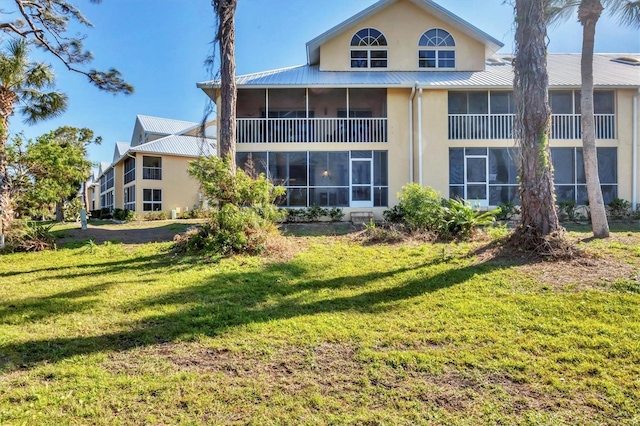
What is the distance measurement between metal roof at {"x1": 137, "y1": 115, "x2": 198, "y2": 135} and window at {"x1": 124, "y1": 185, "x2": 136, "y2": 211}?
6216mm

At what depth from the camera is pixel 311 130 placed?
628 inches

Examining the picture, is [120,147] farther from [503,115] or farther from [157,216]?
[503,115]

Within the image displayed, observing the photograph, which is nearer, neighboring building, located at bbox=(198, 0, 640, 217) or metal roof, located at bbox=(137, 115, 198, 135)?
neighboring building, located at bbox=(198, 0, 640, 217)

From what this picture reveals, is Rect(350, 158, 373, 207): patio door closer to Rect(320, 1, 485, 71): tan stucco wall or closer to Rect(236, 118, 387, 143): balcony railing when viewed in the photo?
Rect(236, 118, 387, 143): balcony railing

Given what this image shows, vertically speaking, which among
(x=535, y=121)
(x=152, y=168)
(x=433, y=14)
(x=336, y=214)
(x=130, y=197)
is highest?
(x=433, y=14)

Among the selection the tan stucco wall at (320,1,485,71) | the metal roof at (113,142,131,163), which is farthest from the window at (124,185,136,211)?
the tan stucco wall at (320,1,485,71)

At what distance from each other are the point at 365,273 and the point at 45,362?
4.82 meters

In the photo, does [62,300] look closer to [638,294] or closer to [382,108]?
[638,294]

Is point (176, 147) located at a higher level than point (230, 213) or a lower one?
higher

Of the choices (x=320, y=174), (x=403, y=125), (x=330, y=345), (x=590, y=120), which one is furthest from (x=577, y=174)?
(x=330, y=345)

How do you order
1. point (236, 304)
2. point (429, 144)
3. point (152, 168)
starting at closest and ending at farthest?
1. point (236, 304)
2. point (429, 144)
3. point (152, 168)

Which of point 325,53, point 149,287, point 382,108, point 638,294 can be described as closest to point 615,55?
point 382,108

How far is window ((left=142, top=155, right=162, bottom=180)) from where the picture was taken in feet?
84.1

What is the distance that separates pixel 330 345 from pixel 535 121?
20.5ft
